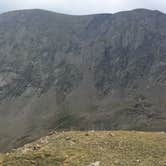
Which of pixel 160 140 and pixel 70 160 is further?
pixel 160 140

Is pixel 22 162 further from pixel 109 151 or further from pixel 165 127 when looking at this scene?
pixel 165 127

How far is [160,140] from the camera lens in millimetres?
30375

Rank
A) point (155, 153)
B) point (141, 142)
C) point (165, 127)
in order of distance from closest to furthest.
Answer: point (155, 153) → point (141, 142) → point (165, 127)

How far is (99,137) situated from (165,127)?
565ft

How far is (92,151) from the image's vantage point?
2758cm

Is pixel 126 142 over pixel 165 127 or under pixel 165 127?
over

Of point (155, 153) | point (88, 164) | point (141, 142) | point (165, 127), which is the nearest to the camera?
point (88, 164)

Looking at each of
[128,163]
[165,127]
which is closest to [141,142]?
[128,163]

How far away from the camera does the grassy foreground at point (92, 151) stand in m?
26.1

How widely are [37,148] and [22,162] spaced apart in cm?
219

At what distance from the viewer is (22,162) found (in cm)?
2617

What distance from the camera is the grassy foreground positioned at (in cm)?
2608

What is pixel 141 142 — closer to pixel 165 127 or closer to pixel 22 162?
pixel 22 162

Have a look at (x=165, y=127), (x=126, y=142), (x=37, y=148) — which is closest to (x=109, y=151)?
(x=126, y=142)
